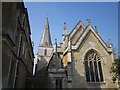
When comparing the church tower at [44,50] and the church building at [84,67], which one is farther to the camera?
the church tower at [44,50]

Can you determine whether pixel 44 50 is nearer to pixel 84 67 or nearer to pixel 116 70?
pixel 84 67

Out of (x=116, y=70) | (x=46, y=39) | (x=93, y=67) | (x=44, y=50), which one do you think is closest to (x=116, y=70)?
(x=116, y=70)

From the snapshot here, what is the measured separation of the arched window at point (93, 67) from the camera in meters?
19.0

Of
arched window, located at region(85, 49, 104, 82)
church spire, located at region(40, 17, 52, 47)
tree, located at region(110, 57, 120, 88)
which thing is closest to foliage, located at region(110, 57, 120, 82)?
tree, located at region(110, 57, 120, 88)

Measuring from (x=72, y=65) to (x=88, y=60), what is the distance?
291 cm

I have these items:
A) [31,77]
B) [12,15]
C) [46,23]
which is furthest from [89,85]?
[46,23]

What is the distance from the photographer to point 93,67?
19.7 m

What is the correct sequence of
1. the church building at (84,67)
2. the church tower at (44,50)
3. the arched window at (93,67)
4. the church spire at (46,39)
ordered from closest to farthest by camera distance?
the church building at (84,67), the arched window at (93,67), the church tower at (44,50), the church spire at (46,39)

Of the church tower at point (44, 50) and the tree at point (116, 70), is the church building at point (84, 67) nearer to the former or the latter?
the tree at point (116, 70)

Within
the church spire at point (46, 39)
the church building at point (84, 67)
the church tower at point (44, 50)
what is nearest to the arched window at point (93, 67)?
the church building at point (84, 67)

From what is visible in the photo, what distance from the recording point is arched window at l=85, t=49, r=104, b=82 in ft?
62.4

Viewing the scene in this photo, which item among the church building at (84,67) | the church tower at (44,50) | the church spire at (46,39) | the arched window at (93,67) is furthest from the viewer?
the church spire at (46,39)

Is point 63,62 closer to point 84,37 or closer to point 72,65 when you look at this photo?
point 72,65

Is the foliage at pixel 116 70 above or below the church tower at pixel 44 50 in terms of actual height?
below
